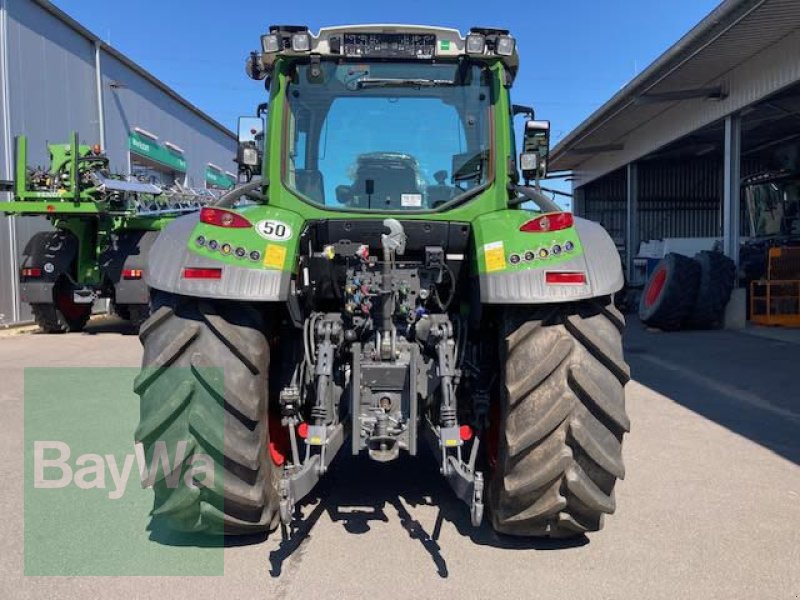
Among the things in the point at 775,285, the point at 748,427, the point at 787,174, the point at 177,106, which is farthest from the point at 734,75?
the point at 177,106

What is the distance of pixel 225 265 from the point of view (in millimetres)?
2902

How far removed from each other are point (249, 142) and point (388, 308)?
1517mm

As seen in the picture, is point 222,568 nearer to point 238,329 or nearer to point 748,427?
point 238,329

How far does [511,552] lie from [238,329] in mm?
1621

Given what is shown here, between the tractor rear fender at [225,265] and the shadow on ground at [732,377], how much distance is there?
3.82 metres

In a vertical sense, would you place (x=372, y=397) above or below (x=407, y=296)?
below

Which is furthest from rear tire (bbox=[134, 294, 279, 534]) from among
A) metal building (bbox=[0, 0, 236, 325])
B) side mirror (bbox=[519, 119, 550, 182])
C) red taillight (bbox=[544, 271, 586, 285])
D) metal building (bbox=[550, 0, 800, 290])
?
metal building (bbox=[0, 0, 236, 325])

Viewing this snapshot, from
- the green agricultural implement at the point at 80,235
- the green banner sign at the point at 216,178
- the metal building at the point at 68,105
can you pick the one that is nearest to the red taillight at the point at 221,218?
the green agricultural implement at the point at 80,235

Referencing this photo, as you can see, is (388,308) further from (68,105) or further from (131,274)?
(68,105)

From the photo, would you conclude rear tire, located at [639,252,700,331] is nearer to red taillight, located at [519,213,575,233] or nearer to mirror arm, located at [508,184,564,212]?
mirror arm, located at [508,184,564,212]

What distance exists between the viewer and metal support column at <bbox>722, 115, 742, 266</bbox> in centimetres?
1320

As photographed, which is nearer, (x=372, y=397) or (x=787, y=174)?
(x=372, y=397)

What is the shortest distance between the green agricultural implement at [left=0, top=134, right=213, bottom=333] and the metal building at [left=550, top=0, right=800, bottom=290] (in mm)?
9927

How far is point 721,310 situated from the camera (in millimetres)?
12258
